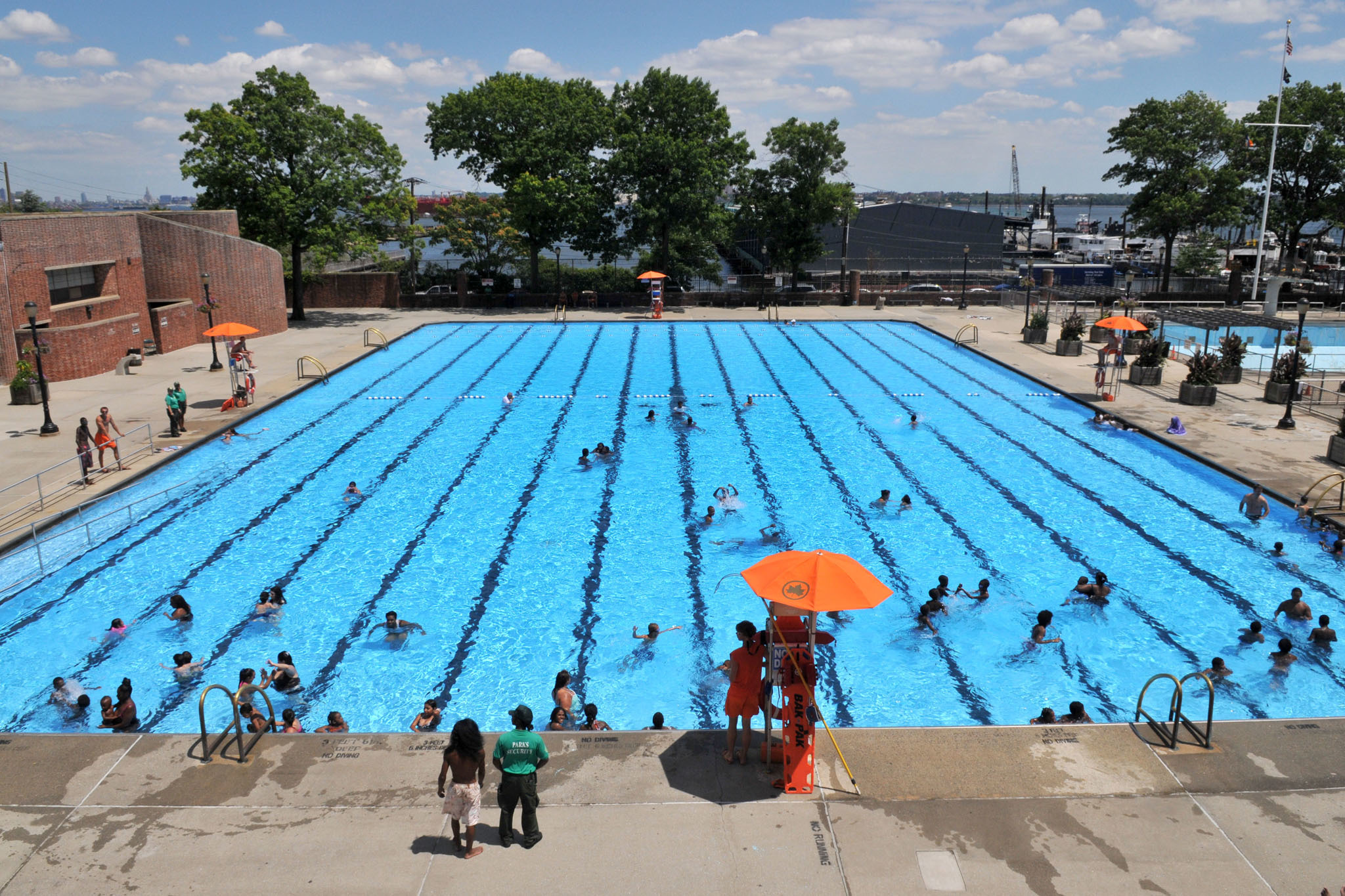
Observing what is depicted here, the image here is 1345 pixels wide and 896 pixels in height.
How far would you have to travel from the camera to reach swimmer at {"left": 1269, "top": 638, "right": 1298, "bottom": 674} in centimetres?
1069

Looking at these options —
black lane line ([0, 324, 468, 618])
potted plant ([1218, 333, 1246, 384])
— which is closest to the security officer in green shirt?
black lane line ([0, 324, 468, 618])

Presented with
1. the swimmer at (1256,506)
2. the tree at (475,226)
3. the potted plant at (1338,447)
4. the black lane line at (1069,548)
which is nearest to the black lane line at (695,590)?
the black lane line at (1069,548)

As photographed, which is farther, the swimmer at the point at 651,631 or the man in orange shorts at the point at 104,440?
the man in orange shorts at the point at 104,440

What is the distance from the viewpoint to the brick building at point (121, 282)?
23812mm

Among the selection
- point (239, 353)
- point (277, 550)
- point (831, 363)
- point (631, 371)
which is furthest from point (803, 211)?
point (277, 550)

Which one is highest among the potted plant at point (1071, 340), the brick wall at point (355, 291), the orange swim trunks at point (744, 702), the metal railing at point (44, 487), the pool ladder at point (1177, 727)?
the brick wall at point (355, 291)

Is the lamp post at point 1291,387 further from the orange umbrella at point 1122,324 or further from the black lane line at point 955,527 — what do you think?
the black lane line at point 955,527

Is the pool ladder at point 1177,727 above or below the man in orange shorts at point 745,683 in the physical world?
below

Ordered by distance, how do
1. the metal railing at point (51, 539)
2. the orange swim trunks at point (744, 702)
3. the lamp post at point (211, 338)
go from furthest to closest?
the lamp post at point (211, 338), the metal railing at point (51, 539), the orange swim trunks at point (744, 702)

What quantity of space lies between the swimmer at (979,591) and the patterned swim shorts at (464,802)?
847 centimetres

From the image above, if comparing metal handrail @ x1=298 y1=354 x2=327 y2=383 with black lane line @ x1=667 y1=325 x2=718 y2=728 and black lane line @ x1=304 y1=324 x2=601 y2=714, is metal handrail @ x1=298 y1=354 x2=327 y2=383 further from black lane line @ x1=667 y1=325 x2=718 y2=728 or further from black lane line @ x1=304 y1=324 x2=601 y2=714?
black lane line @ x1=667 y1=325 x2=718 y2=728

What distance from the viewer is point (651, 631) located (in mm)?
11695

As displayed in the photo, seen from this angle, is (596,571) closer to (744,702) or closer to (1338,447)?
(744,702)

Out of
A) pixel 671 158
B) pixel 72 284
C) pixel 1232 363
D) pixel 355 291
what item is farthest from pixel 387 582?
pixel 355 291
